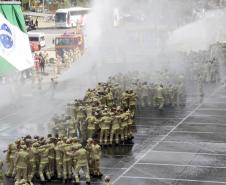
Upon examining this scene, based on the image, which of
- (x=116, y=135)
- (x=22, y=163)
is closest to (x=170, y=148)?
(x=116, y=135)

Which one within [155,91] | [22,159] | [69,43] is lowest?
[22,159]

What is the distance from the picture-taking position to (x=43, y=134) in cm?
2570

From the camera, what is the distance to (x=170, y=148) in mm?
23375

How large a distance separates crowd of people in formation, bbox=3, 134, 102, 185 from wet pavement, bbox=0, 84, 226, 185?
16.5 inches

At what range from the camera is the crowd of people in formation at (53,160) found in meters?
19.3

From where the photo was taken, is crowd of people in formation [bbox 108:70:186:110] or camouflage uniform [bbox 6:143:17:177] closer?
camouflage uniform [bbox 6:143:17:177]

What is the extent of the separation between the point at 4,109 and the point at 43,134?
6.57 metres

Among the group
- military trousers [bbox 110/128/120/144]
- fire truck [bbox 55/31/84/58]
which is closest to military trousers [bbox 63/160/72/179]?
military trousers [bbox 110/128/120/144]

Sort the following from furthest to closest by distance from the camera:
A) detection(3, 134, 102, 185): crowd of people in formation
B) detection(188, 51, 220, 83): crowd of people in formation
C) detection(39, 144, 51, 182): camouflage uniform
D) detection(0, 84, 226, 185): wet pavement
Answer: detection(188, 51, 220, 83): crowd of people in formation
detection(0, 84, 226, 185): wet pavement
detection(39, 144, 51, 182): camouflage uniform
detection(3, 134, 102, 185): crowd of people in formation

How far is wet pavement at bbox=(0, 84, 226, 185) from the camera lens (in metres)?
20.2

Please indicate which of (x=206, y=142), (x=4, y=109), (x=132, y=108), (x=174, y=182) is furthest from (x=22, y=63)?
(x=174, y=182)

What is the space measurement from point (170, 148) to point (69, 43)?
3016 cm

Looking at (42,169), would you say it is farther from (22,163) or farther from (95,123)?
(95,123)

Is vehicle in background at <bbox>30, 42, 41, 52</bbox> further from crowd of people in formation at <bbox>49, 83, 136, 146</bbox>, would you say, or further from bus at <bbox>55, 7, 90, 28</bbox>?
crowd of people in formation at <bbox>49, 83, 136, 146</bbox>
